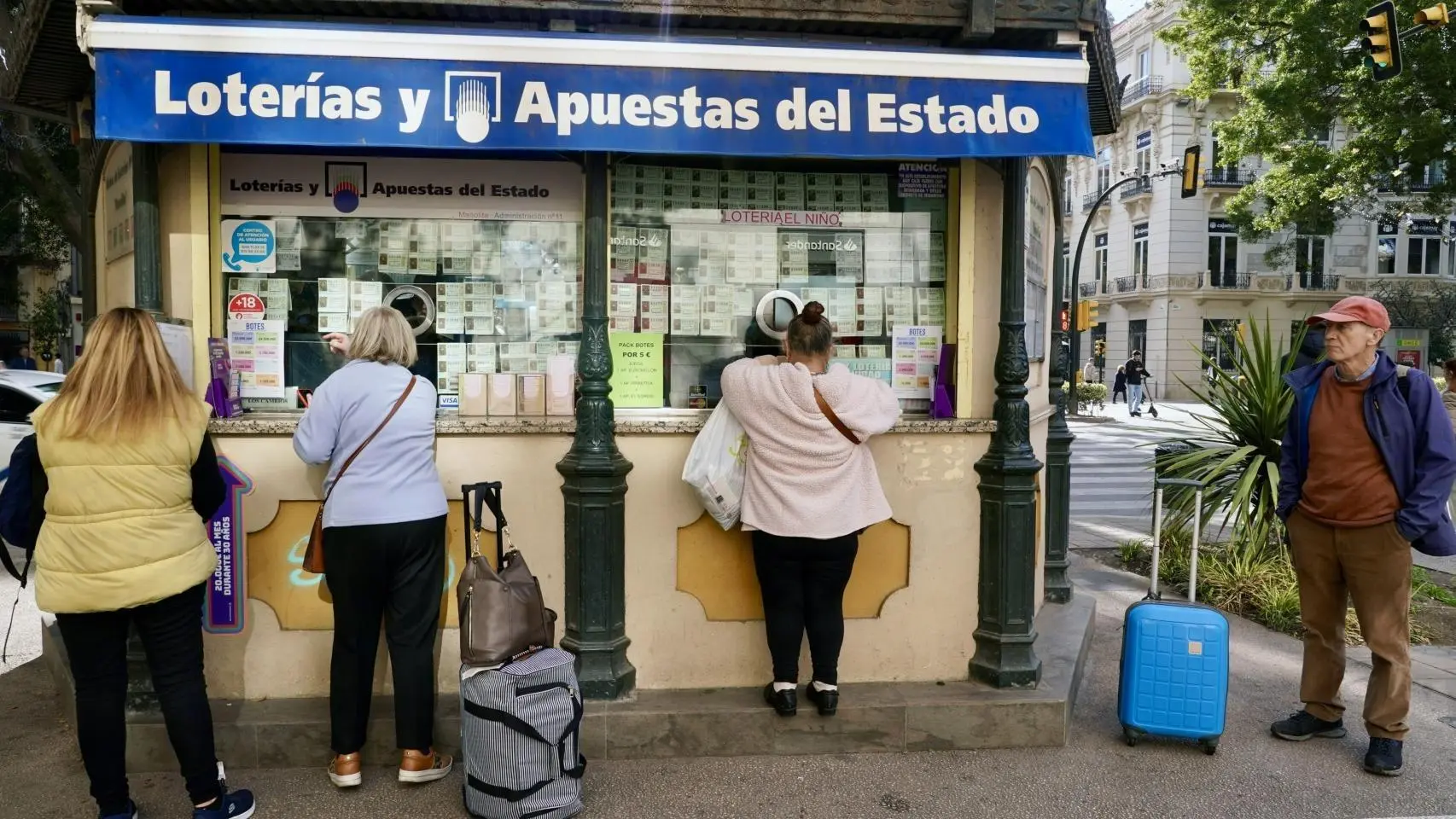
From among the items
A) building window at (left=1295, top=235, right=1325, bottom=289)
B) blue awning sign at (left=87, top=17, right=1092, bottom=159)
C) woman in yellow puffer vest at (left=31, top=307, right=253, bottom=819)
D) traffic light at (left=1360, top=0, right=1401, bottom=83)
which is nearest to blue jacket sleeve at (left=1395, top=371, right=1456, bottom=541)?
blue awning sign at (left=87, top=17, right=1092, bottom=159)

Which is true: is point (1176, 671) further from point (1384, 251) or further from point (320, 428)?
point (1384, 251)

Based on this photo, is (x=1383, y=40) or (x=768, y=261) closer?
(x=768, y=261)

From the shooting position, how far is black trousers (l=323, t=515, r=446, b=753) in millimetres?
3637

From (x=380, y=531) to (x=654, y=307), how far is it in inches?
66.7

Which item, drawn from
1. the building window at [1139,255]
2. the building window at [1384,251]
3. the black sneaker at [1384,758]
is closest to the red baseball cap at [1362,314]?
the black sneaker at [1384,758]

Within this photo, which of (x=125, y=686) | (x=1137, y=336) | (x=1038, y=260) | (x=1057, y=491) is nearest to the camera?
(x=125, y=686)

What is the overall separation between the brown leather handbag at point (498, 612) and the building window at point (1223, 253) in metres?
41.6

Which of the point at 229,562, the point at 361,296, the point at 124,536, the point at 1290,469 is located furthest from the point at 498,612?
the point at 1290,469

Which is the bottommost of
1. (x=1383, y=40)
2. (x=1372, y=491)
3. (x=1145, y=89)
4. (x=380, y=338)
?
(x=1372, y=491)

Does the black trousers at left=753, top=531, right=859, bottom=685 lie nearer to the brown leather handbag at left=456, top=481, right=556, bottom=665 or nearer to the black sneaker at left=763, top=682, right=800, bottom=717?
the black sneaker at left=763, top=682, right=800, bottom=717

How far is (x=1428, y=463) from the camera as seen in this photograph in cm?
396

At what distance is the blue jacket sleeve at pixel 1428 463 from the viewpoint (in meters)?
3.92

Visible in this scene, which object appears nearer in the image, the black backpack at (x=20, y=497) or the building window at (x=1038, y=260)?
the black backpack at (x=20, y=497)

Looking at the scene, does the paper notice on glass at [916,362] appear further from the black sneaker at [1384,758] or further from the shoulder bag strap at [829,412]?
the black sneaker at [1384,758]
